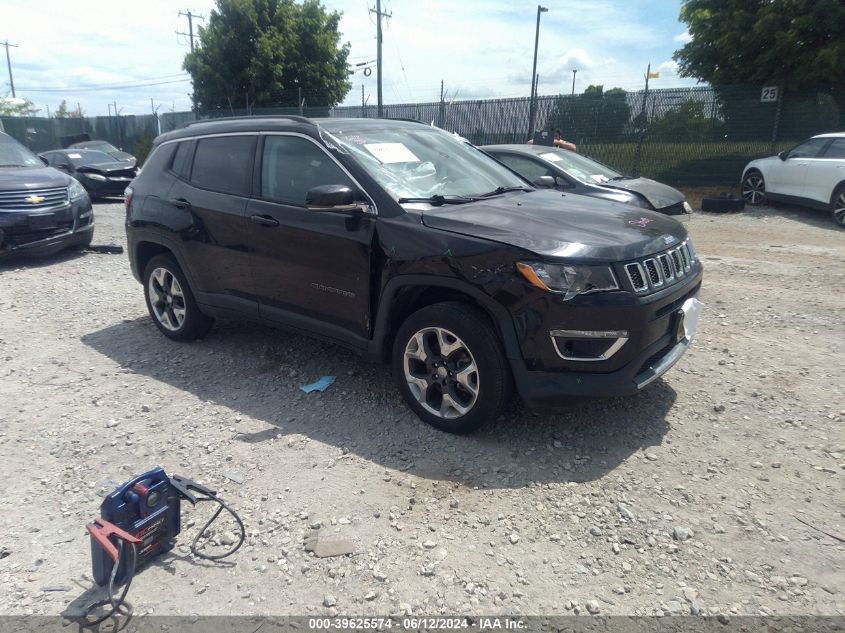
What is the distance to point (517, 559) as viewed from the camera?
276 cm

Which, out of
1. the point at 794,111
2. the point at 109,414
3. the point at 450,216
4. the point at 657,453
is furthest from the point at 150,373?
the point at 794,111

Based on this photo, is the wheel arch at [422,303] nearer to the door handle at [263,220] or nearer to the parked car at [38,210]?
the door handle at [263,220]

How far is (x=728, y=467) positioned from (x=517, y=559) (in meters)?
1.40

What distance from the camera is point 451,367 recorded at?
3.65m

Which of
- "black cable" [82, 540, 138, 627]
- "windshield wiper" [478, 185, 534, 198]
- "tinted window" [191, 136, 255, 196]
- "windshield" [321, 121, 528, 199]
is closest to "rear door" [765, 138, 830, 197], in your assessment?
"windshield" [321, 121, 528, 199]

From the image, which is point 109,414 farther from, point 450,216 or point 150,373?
point 450,216

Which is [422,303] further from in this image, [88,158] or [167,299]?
[88,158]

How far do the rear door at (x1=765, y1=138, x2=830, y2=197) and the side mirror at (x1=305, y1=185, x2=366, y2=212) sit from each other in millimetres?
11295

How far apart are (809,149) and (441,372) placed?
11.5 metres

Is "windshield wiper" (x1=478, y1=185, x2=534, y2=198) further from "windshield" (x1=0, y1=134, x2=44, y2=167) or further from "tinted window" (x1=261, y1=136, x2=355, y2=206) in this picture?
"windshield" (x1=0, y1=134, x2=44, y2=167)

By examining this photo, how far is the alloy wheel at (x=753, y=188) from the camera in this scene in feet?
43.3

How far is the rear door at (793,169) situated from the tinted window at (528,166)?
20.8ft

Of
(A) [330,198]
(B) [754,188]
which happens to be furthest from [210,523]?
(B) [754,188]

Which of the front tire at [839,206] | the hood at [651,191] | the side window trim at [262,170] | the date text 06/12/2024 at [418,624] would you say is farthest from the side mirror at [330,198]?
the front tire at [839,206]
